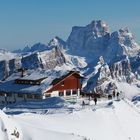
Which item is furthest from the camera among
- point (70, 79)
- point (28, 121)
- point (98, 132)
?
point (70, 79)

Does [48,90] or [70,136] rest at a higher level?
[48,90]

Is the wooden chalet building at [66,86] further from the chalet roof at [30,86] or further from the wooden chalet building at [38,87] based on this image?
the chalet roof at [30,86]

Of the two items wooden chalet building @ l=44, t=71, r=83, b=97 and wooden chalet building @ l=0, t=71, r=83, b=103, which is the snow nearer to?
wooden chalet building @ l=0, t=71, r=83, b=103

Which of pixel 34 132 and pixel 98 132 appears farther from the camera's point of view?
pixel 98 132

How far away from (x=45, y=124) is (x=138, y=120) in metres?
16.4

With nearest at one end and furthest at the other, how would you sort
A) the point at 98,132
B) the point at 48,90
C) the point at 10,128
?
the point at 10,128 < the point at 98,132 < the point at 48,90

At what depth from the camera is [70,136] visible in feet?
121

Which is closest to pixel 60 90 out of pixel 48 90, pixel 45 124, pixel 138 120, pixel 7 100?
pixel 48 90

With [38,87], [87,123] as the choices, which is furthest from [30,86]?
[87,123]

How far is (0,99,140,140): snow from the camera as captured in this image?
3653 cm

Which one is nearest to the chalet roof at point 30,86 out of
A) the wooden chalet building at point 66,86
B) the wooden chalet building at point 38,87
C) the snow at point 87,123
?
the wooden chalet building at point 38,87

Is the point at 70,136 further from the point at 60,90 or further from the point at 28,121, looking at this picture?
the point at 60,90

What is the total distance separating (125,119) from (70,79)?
26.5m

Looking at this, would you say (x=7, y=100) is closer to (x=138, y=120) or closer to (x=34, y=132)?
(x=138, y=120)
